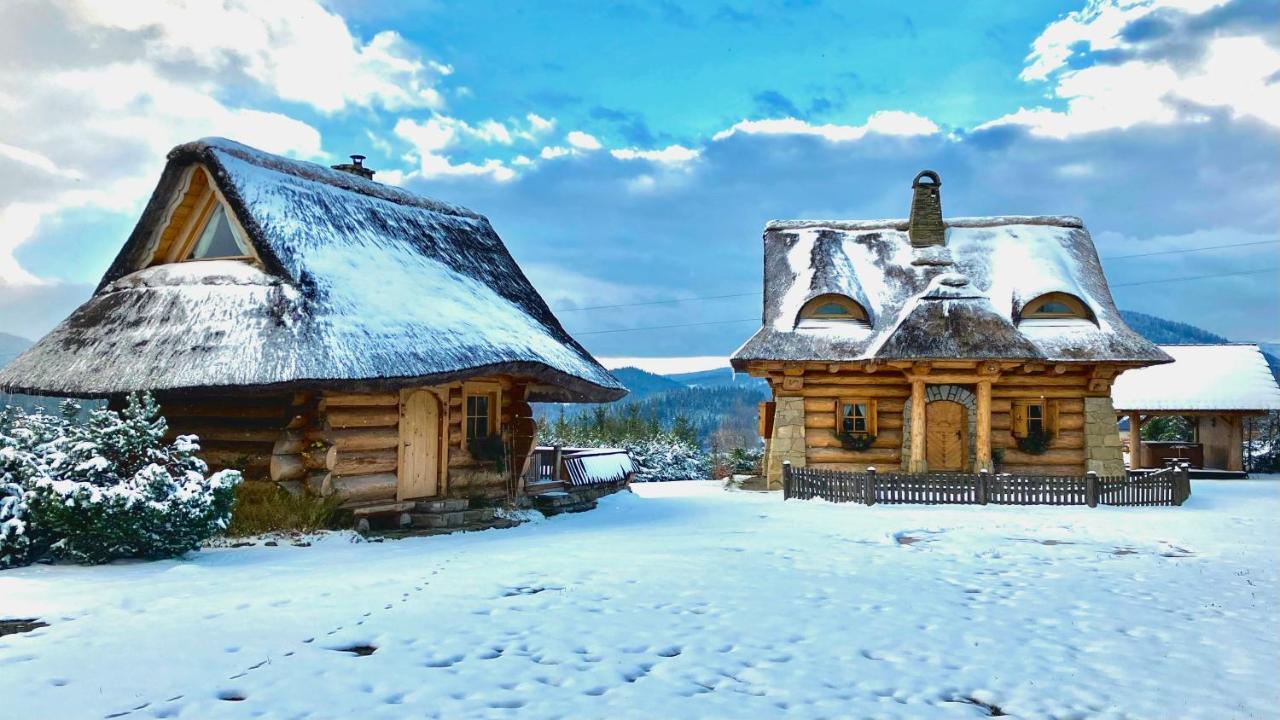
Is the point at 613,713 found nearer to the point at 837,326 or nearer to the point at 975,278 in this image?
the point at 837,326

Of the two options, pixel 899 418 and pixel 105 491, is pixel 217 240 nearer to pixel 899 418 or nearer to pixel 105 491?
pixel 105 491

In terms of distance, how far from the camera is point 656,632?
23.5ft

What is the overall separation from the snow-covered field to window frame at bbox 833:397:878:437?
8905mm

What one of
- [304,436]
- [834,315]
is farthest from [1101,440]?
[304,436]

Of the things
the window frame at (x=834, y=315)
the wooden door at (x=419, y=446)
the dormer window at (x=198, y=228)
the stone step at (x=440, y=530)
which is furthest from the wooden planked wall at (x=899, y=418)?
the dormer window at (x=198, y=228)

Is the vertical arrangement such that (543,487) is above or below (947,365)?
below

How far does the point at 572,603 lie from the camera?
8102 millimetres

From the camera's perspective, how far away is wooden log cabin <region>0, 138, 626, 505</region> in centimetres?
1312

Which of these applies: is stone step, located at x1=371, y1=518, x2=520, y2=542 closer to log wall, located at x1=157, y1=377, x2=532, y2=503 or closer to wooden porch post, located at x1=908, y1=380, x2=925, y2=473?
log wall, located at x1=157, y1=377, x2=532, y2=503

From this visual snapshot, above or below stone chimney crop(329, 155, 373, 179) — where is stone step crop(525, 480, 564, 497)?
below

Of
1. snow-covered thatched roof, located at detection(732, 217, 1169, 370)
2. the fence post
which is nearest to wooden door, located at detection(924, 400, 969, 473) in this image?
snow-covered thatched roof, located at detection(732, 217, 1169, 370)

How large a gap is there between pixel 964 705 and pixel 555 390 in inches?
579

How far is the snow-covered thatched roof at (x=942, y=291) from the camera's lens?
19.5m

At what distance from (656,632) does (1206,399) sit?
2891 centimetres
